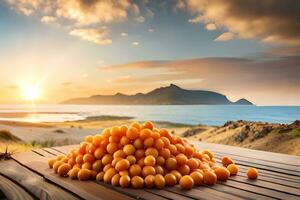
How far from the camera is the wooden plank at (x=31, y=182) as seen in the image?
1.81 meters

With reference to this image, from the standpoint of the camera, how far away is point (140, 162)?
204cm

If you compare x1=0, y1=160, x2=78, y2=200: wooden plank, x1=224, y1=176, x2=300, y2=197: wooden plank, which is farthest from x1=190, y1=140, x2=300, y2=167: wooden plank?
x1=0, y1=160, x2=78, y2=200: wooden plank

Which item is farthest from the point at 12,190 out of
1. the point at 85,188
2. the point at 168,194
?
the point at 168,194

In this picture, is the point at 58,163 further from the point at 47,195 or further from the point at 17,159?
the point at 17,159

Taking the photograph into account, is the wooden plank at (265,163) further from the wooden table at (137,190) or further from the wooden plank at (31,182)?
the wooden plank at (31,182)

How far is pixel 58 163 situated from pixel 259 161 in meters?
1.48

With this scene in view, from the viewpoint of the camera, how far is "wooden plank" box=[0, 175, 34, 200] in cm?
192

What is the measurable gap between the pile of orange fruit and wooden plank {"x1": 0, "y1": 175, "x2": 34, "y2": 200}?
10.2 inches

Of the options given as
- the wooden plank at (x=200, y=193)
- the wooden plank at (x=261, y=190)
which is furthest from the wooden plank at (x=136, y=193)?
the wooden plank at (x=261, y=190)

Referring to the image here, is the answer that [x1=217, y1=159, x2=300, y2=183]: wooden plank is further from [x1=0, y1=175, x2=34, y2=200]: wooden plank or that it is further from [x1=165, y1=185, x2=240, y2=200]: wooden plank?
[x1=0, y1=175, x2=34, y2=200]: wooden plank

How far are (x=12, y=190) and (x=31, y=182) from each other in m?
0.11

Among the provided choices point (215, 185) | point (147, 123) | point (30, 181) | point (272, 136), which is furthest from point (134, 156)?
point (272, 136)

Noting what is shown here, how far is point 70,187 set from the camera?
6.25ft

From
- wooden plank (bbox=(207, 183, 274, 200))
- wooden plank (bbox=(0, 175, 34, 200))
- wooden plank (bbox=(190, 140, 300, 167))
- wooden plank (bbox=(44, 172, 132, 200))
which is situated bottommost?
wooden plank (bbox=(0, 175, 34, 200))
